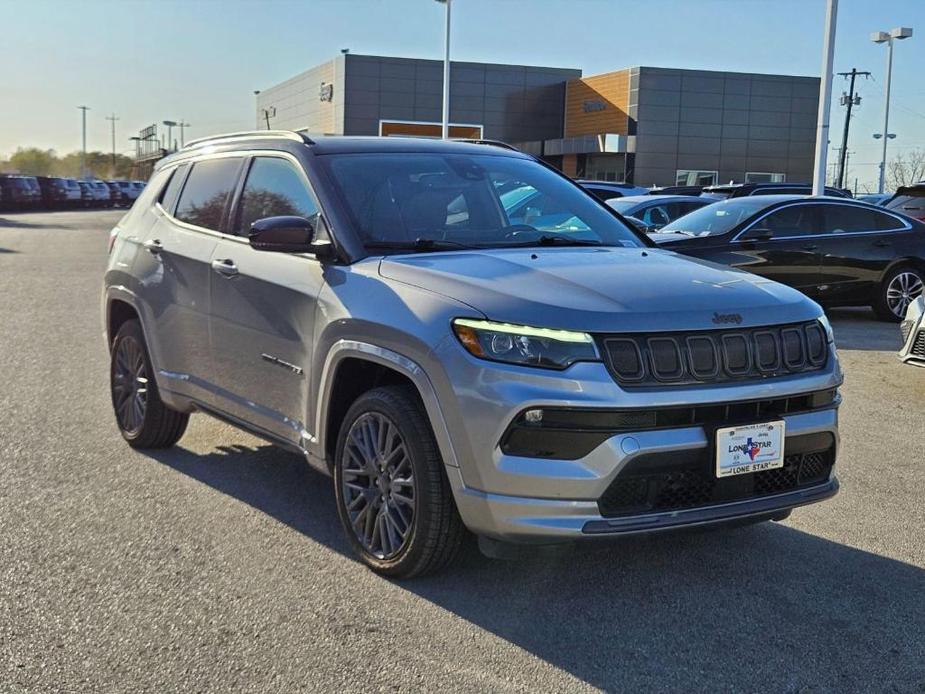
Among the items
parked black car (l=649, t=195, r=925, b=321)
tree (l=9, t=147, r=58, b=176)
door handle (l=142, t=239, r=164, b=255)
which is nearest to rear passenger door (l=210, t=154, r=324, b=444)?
door handle (l=142, t=239, r=164, b=255)

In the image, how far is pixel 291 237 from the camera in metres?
4.39

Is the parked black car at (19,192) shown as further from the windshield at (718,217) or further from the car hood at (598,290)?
the car hood at (598,290)

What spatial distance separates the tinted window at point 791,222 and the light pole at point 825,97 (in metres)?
7.91

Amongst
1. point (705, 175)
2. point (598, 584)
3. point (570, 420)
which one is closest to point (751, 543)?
point (598, 584)

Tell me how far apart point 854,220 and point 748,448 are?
9.86 m

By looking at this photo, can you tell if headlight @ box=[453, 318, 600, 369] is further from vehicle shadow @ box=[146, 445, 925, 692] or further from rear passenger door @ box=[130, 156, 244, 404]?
rear passenger door @ box=[130, 156, 244, 404]

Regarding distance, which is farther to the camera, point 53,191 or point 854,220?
point 53,191

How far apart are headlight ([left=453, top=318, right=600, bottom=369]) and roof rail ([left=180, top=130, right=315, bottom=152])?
1744 mm

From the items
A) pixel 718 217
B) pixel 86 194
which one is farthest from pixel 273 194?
pixel 86 194

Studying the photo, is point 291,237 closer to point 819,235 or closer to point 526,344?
point 526,344

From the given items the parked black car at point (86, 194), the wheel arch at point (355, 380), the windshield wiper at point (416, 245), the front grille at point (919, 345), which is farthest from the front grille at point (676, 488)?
the parked black car at point (86, 194)

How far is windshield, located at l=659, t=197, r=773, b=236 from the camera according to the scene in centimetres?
1231

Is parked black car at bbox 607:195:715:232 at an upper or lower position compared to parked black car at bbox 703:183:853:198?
lower

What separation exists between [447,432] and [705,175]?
56.9 metres
